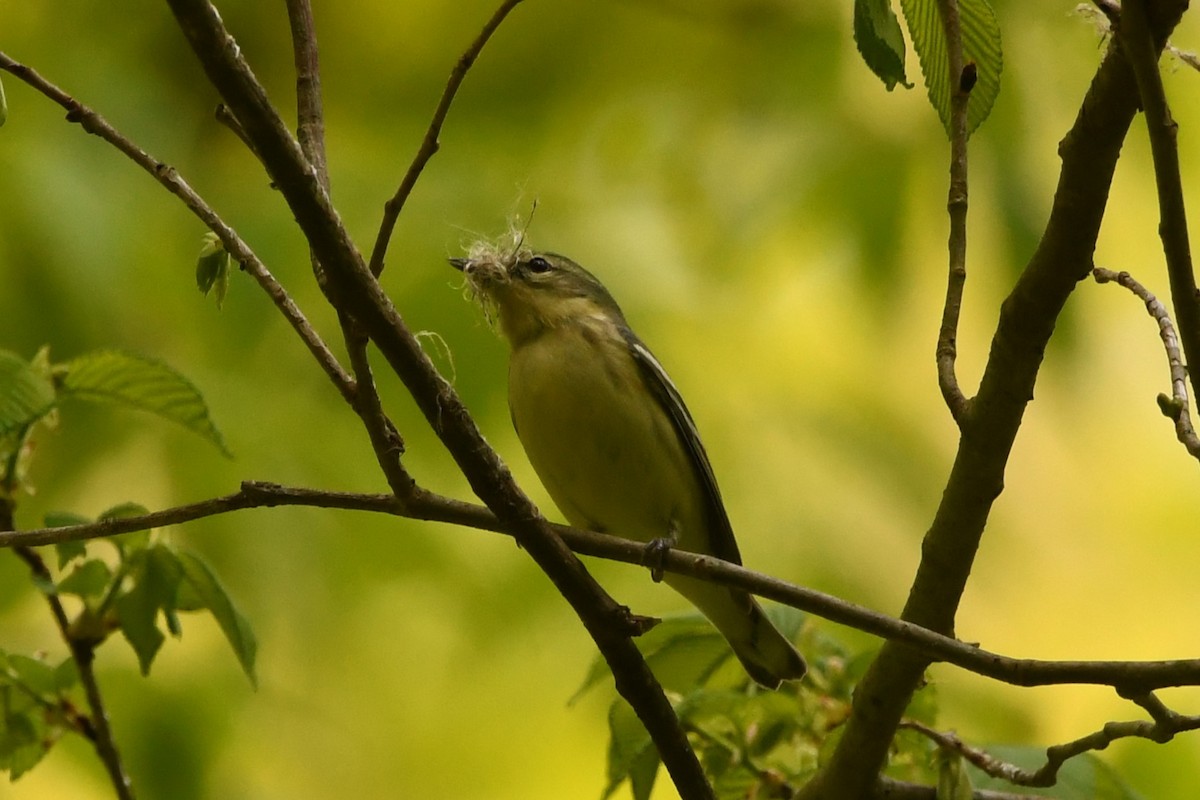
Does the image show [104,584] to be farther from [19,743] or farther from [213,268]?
[213,268]

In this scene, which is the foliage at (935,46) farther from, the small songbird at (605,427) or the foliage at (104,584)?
the small songbird at (605,427)

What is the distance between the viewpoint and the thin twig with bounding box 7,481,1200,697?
62.7 inches

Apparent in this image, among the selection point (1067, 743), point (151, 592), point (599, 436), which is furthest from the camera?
point (599, 436)

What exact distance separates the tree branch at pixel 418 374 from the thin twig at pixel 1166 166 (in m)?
0.89

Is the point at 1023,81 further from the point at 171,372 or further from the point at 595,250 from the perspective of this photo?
the point at 171,372

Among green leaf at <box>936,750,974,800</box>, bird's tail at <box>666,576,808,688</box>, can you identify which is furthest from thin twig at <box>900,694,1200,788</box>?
bird's tail at <box>666,576,808,688</box>

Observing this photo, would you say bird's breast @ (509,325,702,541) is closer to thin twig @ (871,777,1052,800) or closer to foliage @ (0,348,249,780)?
foliage @ (0,348,249,780)

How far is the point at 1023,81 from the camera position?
357 cm

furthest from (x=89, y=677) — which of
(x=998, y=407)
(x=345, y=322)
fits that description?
(x=998, y=407)

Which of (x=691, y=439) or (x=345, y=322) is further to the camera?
(x=691, y=439)

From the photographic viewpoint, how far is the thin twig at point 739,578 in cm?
159

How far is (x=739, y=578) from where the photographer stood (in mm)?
1798

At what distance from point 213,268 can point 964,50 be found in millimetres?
1090

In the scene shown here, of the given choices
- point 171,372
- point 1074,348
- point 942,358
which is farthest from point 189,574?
point 1074,348
